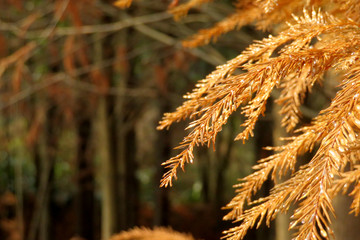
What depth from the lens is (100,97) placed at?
596 cm

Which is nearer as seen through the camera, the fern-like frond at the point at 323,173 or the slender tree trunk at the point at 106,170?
the fern-like frond at the point at 323,173

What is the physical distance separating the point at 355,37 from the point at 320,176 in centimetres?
35

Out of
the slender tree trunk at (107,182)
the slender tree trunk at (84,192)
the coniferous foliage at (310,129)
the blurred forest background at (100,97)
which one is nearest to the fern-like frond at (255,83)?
the coniferous foliage at (310,129)

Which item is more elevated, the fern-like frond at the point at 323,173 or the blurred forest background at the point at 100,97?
the blurred forest background at the point at 100,97

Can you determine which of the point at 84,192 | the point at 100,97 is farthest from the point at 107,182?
the point at 84,192

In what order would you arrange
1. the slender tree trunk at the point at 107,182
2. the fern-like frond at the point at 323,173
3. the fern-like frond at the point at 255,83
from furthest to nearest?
the slender tree trunk at the point at 107,182 → the fern-like frond at the point at 255,83 → the fern-like frond at the point at 323,173

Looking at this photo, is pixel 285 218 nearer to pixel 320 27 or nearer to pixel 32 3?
pixel 320 27

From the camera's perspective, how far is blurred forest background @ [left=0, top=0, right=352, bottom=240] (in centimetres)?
405

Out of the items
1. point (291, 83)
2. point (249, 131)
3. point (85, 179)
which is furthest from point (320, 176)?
point (85, 179)

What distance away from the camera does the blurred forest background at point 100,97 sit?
4.05 metres

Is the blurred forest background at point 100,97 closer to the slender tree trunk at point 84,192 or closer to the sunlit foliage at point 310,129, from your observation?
the slender tree trunk at point 84,192

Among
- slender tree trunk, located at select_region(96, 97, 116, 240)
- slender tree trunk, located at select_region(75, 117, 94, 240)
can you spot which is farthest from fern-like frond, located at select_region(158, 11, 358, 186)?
slender tree trunk, located at select_region(75, 117, 94, 240)

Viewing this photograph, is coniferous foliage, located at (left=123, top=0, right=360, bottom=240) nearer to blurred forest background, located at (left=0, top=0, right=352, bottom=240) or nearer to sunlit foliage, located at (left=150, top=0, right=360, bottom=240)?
sunlit foliage, located at (left=150, top=0, right=360, bottom=240)

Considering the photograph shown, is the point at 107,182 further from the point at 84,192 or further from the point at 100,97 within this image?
the point at 84,192
